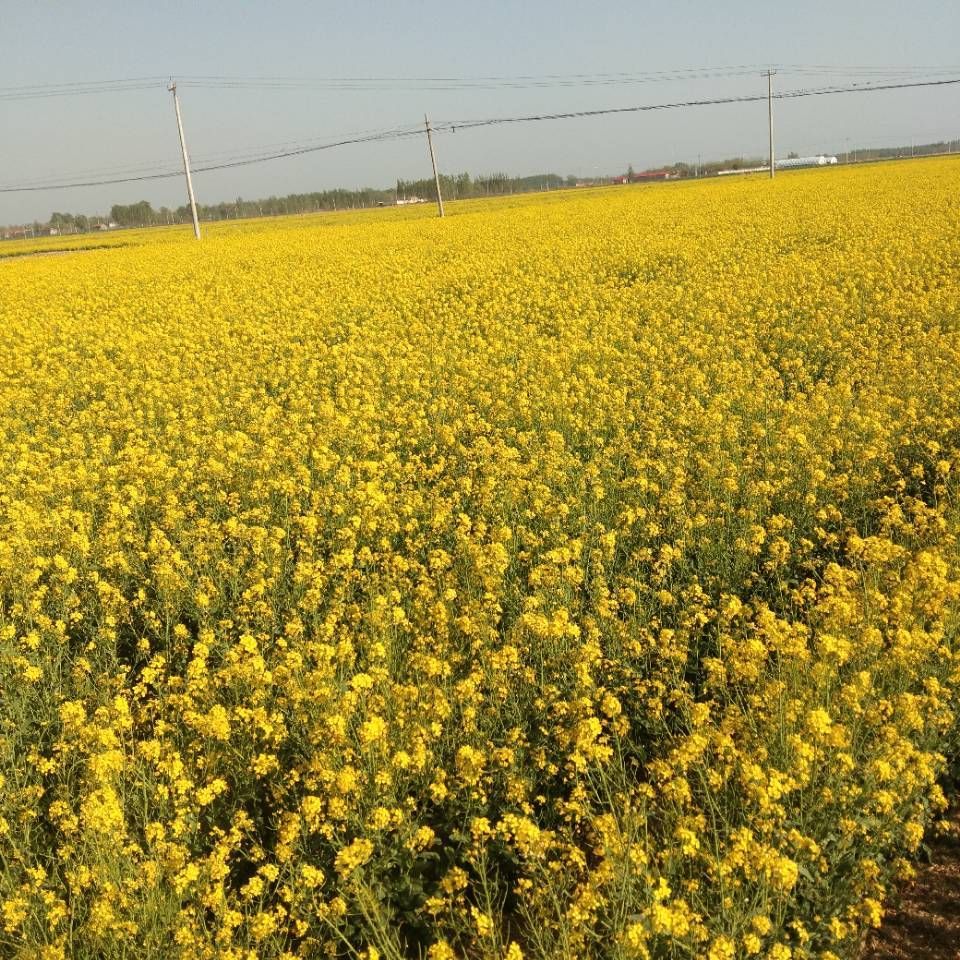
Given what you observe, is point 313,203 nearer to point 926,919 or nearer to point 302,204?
point 302,204

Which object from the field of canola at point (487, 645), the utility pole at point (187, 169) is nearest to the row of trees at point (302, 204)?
the utility pole at point (187, 169)

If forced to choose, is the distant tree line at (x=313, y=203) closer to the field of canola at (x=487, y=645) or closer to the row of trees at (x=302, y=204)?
the row of trees at (x=302, y=204)

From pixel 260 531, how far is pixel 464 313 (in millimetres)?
8688

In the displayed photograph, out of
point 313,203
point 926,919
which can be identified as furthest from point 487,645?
point 313,203

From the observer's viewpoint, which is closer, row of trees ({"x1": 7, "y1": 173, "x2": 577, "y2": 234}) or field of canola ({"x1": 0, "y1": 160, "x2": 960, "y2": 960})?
field of canola ({"x1": 0, "y1": 160, "x2": 960, "y2": 960})

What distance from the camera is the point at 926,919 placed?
2.95 metres

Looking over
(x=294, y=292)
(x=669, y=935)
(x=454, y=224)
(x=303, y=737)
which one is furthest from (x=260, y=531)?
(x=454, y=224)

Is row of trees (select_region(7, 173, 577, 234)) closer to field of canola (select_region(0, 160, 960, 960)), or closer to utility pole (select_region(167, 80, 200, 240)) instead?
utility pole (select_region(167, 80, 200, 240))

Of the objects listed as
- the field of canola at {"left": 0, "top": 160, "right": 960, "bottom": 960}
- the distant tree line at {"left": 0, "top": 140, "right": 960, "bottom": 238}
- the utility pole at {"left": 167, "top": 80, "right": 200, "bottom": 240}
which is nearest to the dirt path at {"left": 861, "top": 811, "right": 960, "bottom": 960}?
the field of canola at {"left": 0, "top": 160, "right": 960, "bottom": 960}

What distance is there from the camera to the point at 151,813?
3363 mm

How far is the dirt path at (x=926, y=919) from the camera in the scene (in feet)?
9.34

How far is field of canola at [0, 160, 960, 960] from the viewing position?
9.13 ft

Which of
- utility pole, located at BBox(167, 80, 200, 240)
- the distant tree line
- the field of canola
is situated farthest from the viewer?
the distant tree line

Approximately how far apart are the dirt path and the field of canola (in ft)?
0.39
